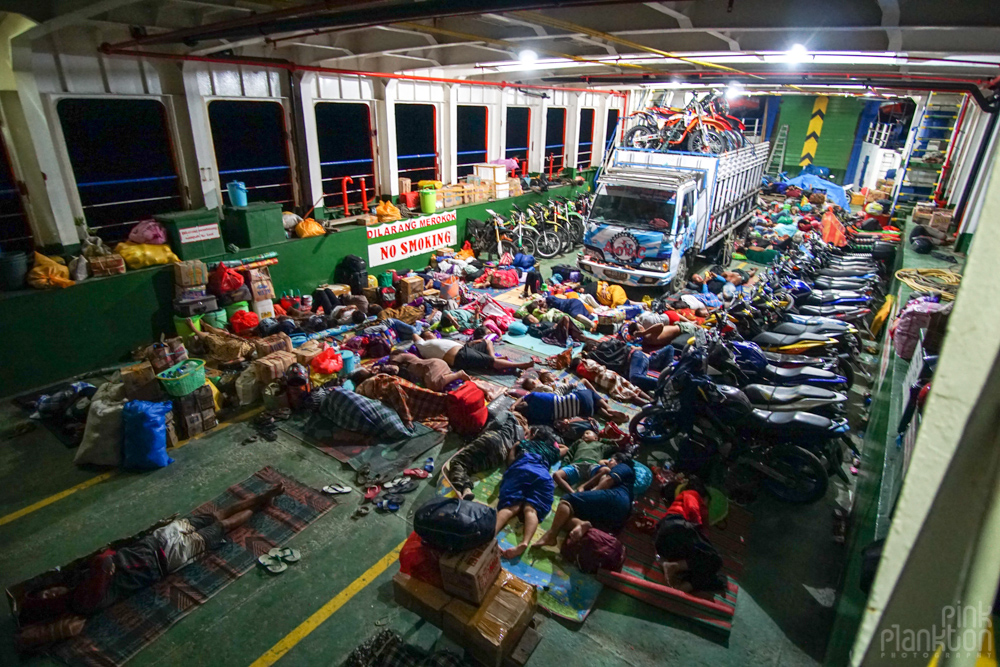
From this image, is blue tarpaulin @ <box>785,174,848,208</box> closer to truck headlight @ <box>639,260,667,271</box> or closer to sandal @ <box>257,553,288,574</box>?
truck headlight @ <box>639,260,667,271</box>

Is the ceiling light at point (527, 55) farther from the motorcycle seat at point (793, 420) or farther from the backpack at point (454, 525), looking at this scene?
the backpack at point (454, 525)

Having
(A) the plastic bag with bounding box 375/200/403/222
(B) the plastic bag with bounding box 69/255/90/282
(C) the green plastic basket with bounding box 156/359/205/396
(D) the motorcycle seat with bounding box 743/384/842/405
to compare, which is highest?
(A) the plastic bag with bounding box 375/200/403/222

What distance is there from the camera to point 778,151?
25391 millimetres

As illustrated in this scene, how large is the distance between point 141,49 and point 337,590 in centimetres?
851

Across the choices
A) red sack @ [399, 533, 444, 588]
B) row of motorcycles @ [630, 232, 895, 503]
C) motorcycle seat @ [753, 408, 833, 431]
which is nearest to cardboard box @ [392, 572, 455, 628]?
red sack @ [399, 533, 444, 588]

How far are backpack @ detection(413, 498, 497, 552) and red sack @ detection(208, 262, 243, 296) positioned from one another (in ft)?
20.5

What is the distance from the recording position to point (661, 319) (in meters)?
8.73

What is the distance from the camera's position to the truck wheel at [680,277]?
10.8 meters

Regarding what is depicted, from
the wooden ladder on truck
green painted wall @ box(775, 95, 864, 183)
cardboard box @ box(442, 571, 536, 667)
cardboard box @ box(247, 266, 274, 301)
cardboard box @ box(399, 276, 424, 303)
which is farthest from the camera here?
the wooden ladder on truck

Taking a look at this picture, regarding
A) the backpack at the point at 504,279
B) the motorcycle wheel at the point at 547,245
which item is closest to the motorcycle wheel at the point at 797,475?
the backpack at the point at 504,279

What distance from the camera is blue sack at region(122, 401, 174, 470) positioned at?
547 cm

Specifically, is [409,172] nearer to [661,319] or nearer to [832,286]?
[661,319]

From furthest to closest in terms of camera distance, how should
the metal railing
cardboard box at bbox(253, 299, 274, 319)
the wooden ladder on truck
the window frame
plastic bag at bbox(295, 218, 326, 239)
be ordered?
1. the wooden ladder on truck
2. plastic bag at bbox(295, 218, 326, 239)
3. the metal railing
4. cardboard box at bbox(253, 299, 274, 319)
5. the window frame

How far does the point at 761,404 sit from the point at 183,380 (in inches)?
263
